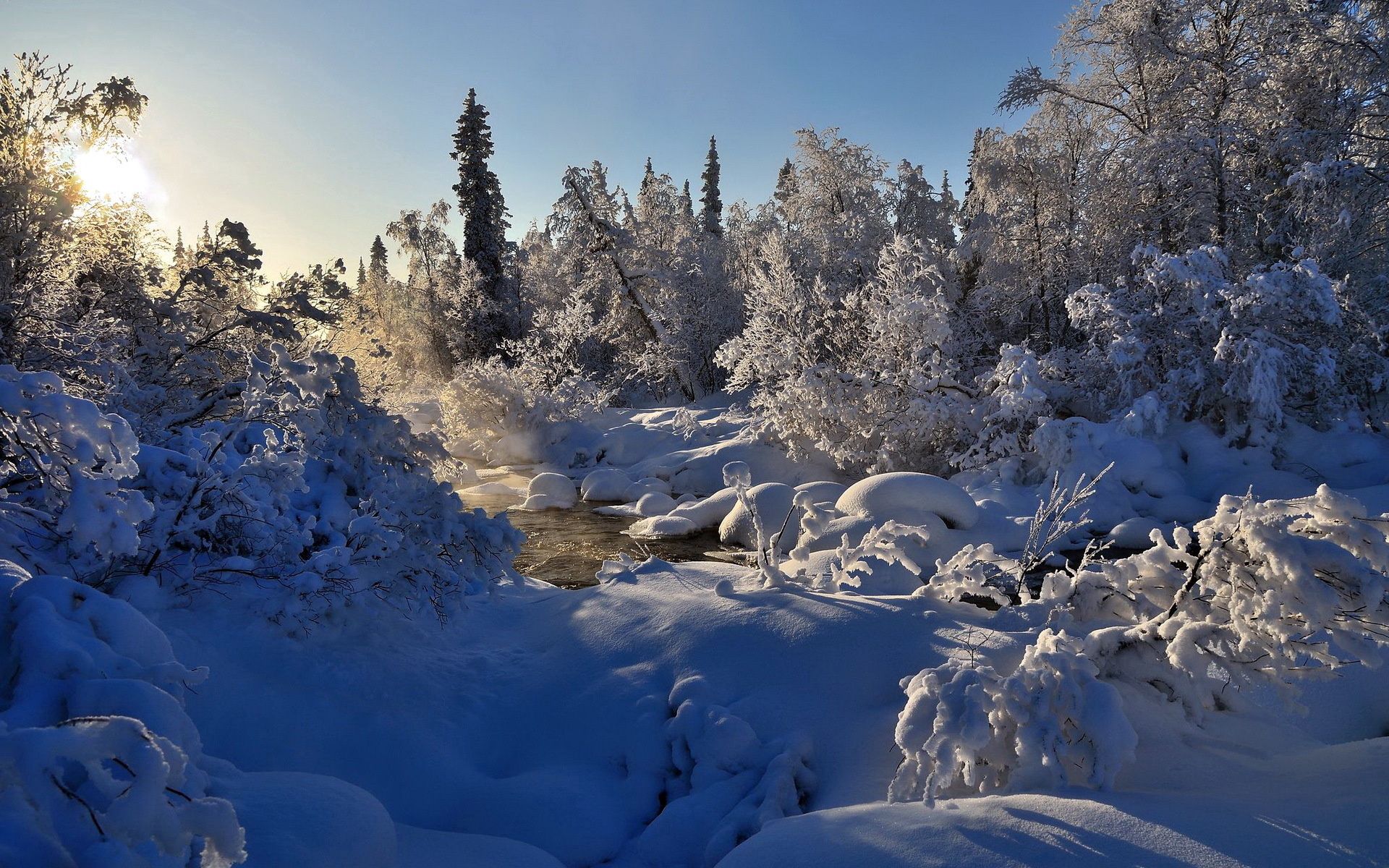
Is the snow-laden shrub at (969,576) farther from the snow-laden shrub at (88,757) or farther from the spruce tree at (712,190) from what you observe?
the spruce tree at (712,190)

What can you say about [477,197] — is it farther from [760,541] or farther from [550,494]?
[760,541]

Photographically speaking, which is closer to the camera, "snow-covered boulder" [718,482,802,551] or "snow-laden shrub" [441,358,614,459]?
"snow-covered boulder" [718,482,802,551]

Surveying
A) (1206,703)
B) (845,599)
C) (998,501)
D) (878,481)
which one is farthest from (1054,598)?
(998,501)

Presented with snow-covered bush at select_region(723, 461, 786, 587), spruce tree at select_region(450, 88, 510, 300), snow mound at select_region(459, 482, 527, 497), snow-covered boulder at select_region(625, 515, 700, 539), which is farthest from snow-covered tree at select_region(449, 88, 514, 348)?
snow-covered bush at select_region(723, 461, 786, 587)

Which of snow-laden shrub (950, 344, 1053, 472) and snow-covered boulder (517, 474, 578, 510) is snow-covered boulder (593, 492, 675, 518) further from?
snow-laden shrub (950, 344, 1053, 472)

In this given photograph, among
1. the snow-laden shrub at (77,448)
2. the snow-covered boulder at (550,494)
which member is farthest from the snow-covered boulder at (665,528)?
the snow-laden shrub at (77,448)

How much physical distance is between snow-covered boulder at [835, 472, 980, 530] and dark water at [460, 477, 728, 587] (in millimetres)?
2329

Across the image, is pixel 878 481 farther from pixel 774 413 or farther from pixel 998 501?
pixel 774 413

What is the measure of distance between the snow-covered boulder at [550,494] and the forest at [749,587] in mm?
871

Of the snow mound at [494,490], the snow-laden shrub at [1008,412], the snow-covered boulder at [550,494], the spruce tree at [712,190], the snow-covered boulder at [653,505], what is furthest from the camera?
the spruce tree at [712,190]

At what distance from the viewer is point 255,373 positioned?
4.72 m

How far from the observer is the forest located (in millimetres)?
2529

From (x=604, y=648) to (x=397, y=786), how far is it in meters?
1.61

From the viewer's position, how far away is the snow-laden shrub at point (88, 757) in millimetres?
1460
